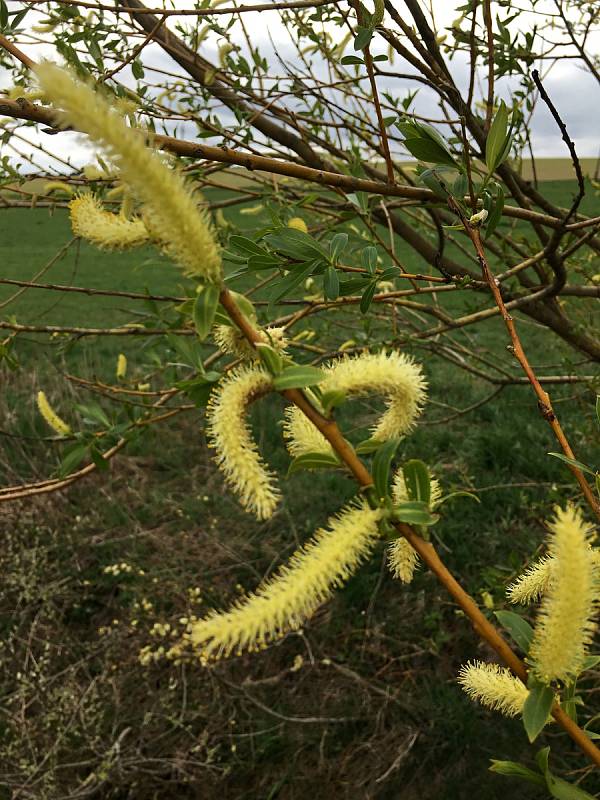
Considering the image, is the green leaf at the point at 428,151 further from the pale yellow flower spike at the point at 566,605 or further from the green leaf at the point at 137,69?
the green leaf at the point at 137,69

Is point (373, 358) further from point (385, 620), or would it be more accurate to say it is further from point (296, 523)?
point (296, 523)

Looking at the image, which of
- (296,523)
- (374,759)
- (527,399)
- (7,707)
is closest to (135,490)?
(296,523)

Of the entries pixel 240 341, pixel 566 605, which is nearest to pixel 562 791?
pixel 566 605

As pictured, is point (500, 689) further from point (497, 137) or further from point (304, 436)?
point (497, 137)

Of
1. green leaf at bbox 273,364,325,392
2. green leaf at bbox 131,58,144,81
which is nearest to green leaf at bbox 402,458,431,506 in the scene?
green leaf at bbox 273,364,325,392

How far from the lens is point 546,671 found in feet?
1.69

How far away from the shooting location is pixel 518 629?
626 mm

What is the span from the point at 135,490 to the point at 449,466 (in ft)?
5.71

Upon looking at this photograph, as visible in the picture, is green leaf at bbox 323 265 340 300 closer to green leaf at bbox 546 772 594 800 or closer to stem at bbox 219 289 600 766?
stem at bbox 219 289 600 766

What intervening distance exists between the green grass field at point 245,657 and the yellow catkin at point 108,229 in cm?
102

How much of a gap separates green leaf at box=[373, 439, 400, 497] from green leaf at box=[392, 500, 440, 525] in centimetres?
2

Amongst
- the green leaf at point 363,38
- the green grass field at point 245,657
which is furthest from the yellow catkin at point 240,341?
the green grass field at point 245,657

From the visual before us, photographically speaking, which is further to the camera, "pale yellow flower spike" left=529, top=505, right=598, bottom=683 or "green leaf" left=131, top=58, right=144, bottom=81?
"green leaf" left=131, top=58, right=144, bottom=81

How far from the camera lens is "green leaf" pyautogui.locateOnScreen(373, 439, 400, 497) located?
1.74 ft
